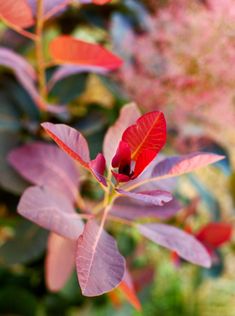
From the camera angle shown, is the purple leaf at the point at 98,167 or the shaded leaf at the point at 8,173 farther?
the shaded leaf at the point at 8,173

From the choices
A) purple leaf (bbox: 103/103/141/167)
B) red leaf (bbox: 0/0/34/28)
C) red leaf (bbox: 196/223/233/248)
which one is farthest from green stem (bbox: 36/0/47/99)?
red leaf (bbox: 196/223/233/248)

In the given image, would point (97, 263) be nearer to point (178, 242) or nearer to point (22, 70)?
point (178, 242)

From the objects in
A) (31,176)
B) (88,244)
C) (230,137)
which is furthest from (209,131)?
(88,244)

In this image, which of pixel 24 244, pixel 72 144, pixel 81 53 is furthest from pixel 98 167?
pixel 24 244

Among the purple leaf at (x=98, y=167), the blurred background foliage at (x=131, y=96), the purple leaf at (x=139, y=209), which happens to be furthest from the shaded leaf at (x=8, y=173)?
the purple leaf at (x=98, y=167)

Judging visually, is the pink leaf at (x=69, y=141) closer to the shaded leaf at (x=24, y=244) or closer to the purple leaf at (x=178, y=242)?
the purple leaf at (x=178, y=242)

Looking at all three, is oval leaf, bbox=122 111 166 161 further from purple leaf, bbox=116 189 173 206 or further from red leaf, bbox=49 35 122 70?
red leaf, bbox=49 35 122 70
